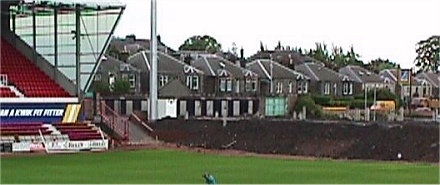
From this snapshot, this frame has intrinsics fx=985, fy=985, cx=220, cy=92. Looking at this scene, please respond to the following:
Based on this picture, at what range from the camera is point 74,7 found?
151ft

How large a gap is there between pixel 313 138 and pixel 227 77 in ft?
164

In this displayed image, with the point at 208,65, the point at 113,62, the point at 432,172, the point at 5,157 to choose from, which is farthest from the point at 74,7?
the point at 208,65

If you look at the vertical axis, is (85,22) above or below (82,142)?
above

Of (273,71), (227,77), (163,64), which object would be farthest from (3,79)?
(273,71)

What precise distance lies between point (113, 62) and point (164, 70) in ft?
16.2

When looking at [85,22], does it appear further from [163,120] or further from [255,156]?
[255,156]

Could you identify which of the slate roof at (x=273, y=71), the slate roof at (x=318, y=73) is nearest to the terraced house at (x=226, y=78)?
the slate roof at (x=273, y=71)

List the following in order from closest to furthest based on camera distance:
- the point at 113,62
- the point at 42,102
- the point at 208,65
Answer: the point at 42,102 < the point at 113,62 < the point at 208,65

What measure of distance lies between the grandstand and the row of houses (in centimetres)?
2672

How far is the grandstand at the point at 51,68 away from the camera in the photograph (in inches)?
1719

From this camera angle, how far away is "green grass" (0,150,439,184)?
1033 inches

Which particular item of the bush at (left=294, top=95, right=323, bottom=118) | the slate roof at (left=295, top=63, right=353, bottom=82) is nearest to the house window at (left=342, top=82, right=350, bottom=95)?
the slate roof at (left=295, top=63, right=353, bottom=82)

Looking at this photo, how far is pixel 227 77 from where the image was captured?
93750 mm

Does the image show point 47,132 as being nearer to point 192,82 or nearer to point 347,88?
point 192,82
